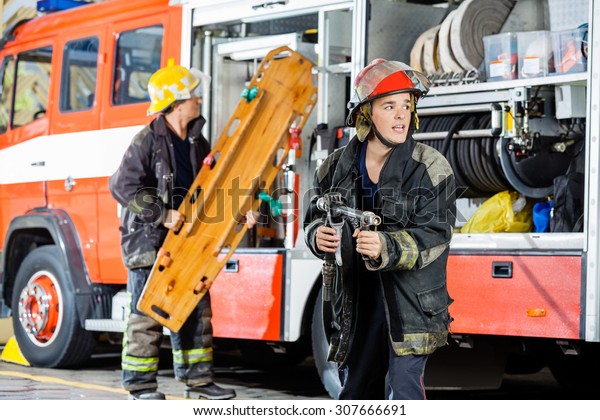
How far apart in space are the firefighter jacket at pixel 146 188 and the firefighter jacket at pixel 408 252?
2625 millimetres

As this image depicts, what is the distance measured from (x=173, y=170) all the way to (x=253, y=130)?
2.16ft

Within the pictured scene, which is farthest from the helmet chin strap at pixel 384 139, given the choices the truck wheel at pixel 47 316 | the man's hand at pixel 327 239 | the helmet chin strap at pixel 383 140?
the truck wheel at pixel 47 316

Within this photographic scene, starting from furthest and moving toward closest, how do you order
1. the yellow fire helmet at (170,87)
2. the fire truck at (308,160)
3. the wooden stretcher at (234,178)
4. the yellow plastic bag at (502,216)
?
the yellow fire helmet at (170,87) → the wooden stretcher at (234,178) → the yellow plastic bag at (502,216) → the fire truck at (308,160)

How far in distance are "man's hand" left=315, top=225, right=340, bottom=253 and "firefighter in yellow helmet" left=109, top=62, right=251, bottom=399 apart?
8.79 ft

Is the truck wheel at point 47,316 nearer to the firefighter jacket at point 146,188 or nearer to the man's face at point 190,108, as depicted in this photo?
the firefighter jacket at point 146,188

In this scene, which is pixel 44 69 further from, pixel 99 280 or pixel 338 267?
pixel 338 267

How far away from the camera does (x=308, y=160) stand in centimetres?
784

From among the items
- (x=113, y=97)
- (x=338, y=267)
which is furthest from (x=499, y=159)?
(x=113, y=97)

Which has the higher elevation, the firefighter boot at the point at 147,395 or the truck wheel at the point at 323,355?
the truck wheel at the point at 323,355

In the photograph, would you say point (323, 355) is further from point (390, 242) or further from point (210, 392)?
point (390, 242)

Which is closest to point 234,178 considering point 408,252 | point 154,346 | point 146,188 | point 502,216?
point 146,188

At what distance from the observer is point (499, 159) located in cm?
699

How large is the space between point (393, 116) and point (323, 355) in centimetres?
302

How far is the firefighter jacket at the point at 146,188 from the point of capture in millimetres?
7105
